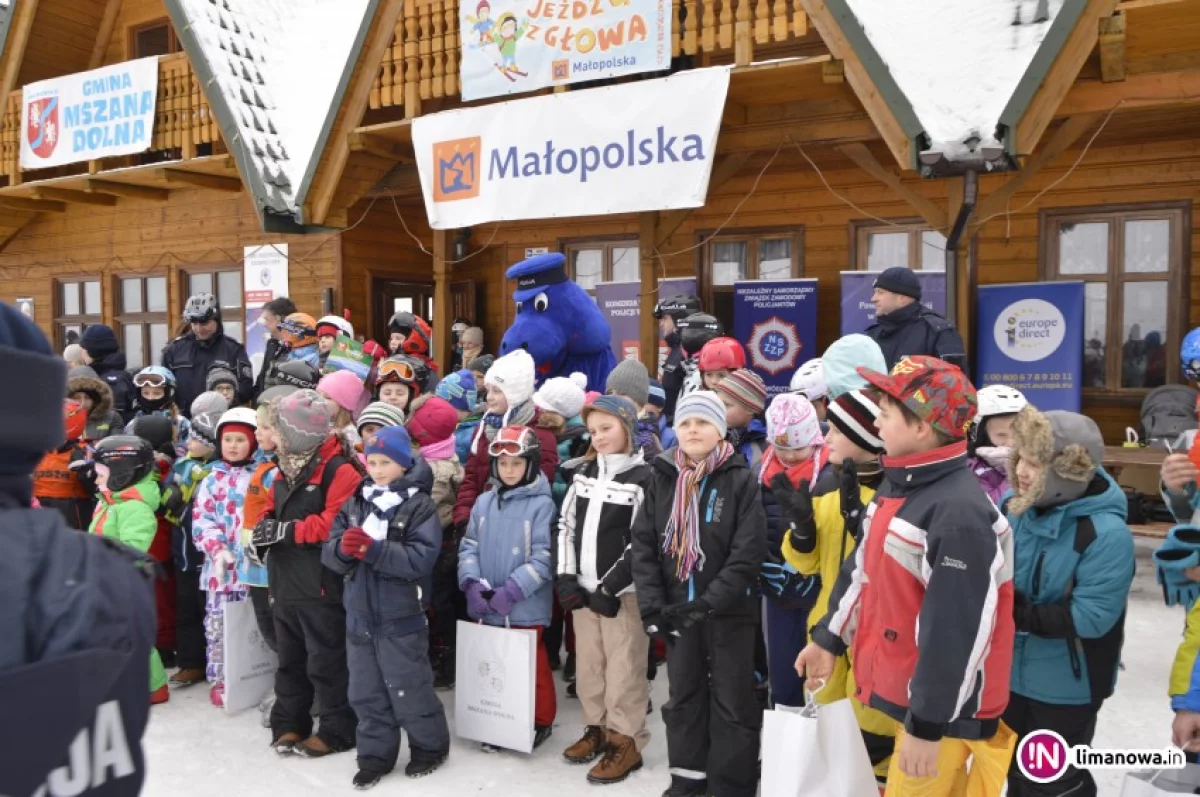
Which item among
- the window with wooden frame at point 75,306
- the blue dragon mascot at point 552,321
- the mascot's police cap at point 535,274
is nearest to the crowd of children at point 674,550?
the blue dragon mascot at point 552,321

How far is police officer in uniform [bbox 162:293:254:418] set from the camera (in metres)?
7.52

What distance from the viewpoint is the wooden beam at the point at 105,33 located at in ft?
46.0

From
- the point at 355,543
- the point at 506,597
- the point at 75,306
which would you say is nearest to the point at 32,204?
the point at 75,306

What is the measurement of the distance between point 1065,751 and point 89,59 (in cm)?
1641

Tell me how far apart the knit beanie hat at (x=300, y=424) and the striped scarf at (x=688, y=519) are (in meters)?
1.61

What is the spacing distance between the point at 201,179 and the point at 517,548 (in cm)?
933

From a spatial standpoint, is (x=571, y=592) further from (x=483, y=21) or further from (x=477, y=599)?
(x=483, y=21)

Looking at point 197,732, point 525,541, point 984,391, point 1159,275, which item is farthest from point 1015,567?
point 1159,275

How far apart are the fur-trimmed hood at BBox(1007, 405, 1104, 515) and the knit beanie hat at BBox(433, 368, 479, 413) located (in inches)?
128

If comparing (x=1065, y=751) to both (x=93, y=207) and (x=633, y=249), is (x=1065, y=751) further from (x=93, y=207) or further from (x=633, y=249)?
(x=93, y=207)

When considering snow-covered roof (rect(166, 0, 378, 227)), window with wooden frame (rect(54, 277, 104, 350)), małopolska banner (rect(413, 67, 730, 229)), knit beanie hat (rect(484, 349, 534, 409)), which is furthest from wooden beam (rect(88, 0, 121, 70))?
knit beanie hat (rect(484, 349, 534, 409))

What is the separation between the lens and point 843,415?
2789 millimetres

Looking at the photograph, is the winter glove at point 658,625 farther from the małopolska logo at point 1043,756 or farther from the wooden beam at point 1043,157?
the wooden beam at point 1043,157

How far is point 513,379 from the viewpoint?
15.0 feet
